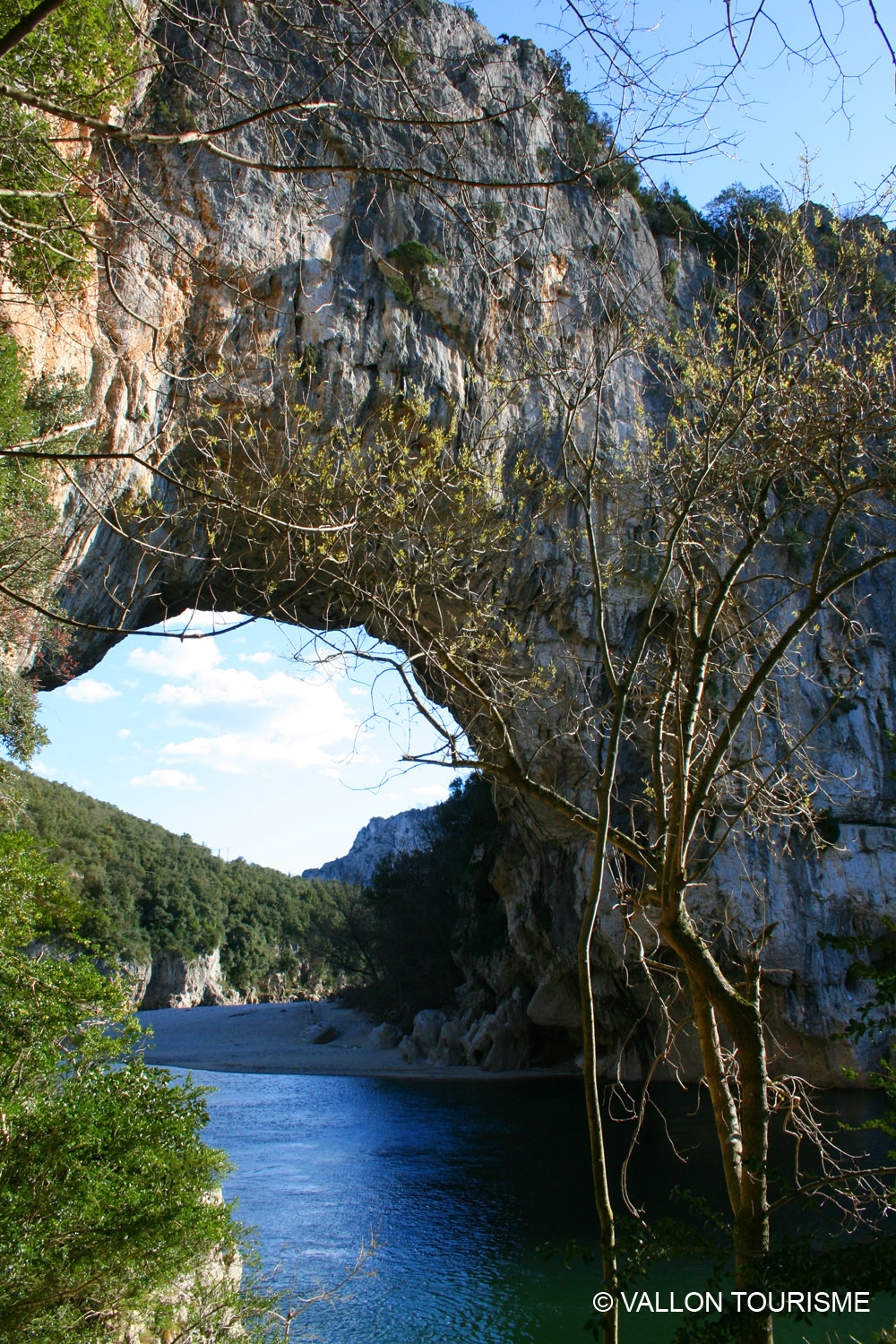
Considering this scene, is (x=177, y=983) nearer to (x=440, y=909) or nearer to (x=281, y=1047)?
(x=281, y=1047)

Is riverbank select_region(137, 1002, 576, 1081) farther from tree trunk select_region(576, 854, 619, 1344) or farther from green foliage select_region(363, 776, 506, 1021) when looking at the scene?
tree trunk select_region(576, 854, 619, 1344)

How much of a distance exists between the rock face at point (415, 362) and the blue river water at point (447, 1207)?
2.59m

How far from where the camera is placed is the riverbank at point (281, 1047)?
19.3m

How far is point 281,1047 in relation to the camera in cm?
2322

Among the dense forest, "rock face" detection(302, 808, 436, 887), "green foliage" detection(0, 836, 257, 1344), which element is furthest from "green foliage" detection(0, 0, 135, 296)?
"rock face" detection(302, 808, 436, 887)

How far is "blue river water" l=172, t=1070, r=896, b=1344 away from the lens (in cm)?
587

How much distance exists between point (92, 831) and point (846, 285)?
3708cm

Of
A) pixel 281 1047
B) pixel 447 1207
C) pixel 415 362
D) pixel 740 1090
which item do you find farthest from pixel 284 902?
pixel 740 1090

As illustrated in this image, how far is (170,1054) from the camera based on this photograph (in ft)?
73.9

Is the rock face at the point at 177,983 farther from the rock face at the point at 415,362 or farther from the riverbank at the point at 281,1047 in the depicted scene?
the rock face at the point at 415,362

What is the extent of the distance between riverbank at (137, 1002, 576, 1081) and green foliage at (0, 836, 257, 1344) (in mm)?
14405

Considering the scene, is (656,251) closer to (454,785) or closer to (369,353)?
(369,353)

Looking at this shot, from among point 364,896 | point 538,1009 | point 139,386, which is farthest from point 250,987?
point 139,386

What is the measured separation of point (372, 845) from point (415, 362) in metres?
47.7
